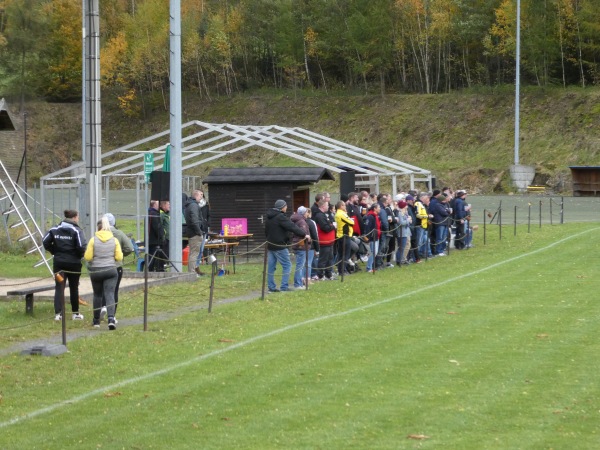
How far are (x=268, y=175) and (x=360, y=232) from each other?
537 centimetres

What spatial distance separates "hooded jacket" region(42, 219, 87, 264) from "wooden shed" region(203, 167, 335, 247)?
13375 millimetres

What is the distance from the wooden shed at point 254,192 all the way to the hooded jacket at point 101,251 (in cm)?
1384

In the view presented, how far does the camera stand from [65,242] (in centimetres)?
1812

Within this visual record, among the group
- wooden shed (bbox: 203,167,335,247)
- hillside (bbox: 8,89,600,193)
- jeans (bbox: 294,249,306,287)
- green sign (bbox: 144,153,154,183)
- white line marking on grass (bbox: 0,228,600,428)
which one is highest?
hillside (bbox: 8,89,600,193)

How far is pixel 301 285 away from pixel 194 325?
5.75 m

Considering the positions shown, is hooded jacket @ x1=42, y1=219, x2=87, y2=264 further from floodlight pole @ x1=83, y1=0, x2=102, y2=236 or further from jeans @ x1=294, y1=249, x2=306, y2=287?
jeans @ x1=294, y1=249, x2=306, y2=287

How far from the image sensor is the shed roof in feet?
103

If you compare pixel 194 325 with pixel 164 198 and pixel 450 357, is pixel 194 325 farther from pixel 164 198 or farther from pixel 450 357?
pixel 164 198

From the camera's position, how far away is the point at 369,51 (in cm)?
Answer: 9000

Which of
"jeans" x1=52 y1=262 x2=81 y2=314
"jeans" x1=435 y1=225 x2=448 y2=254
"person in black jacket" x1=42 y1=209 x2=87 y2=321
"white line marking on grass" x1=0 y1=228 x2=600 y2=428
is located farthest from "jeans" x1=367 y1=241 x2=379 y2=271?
"person in black jacket" x1=42 y1=209 x2=87 y2=321

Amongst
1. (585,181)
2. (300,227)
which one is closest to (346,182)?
(300,227)

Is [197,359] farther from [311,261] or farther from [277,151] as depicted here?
[277,151]

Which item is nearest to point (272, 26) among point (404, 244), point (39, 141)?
point (39, 141)

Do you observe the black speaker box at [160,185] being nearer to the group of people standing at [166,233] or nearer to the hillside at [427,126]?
the group of people standing at [166,233]
